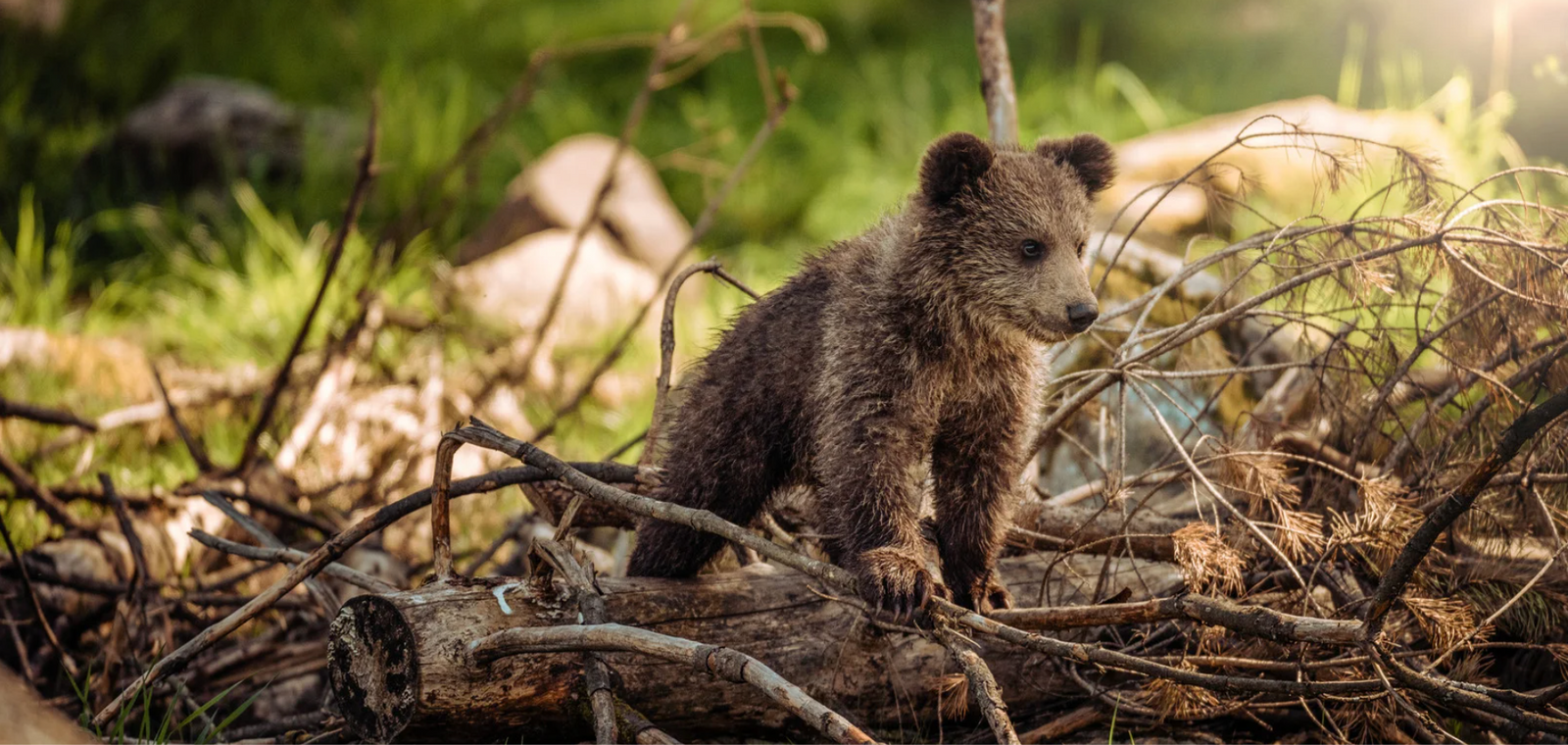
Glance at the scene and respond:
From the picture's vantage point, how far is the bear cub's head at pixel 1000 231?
3299 mm

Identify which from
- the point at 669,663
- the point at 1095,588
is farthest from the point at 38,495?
the point at 1095,588

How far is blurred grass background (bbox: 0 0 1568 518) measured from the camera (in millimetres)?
7473

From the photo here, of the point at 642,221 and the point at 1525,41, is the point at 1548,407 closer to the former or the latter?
the point at 1525,41

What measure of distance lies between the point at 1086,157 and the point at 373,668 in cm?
231

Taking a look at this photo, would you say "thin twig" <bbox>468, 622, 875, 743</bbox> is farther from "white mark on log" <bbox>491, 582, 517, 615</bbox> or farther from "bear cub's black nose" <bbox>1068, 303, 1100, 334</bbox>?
"bear cub's black nose" <bbox>1068, 303, 1100, 334</bbox>

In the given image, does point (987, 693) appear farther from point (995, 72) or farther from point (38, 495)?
point (38, 495)

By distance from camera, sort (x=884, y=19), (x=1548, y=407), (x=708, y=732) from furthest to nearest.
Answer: (x=884, y=19) → (x=708, y=732) → (x=1548, y=407)

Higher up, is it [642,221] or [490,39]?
[490,39]

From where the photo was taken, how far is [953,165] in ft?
11.0

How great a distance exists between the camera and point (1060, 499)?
4008 millimetres

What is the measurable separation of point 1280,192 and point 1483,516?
4318 millimetres

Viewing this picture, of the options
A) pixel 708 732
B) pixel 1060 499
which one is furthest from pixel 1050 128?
pixel 708 732

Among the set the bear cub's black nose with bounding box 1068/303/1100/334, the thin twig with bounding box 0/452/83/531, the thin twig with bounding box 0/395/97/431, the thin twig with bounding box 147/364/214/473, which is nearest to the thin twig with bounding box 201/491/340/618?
the thin twig with bounding box 147/364/214/473

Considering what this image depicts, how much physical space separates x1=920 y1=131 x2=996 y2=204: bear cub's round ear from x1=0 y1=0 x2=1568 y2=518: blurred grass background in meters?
3.27
